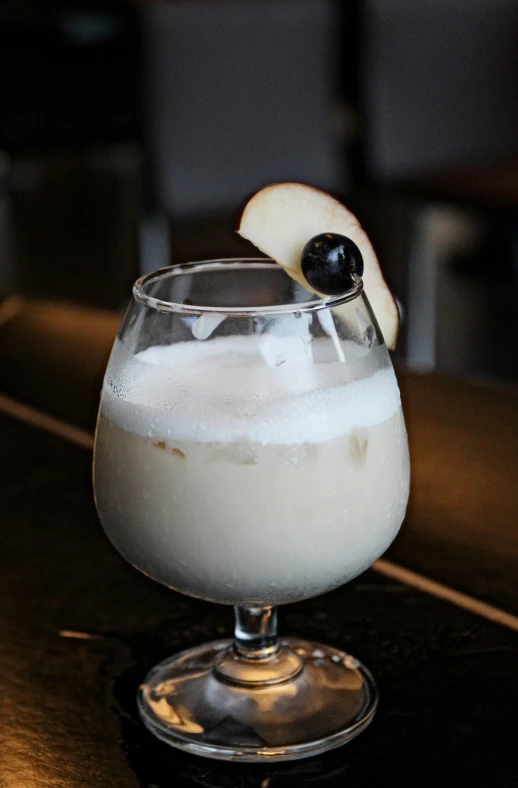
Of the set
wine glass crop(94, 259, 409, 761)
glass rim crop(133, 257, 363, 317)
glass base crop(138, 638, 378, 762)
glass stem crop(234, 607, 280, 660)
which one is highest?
glass rim crop(133, 257, 363, 317)

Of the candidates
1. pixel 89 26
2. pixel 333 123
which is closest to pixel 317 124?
pixel 333 123

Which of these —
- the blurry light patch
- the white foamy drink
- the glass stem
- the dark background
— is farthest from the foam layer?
the blurry light patch

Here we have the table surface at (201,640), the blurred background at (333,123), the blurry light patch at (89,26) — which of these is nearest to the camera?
the table surface at (201,640)

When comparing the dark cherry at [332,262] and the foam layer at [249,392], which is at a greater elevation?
the dark cherry at [332,262]

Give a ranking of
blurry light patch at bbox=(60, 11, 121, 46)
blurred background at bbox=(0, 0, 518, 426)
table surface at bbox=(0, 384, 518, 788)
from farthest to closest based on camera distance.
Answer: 1. blurry light patch at bbox=(60, 11, 121, 46)
2. blurred background at bbox=(0, 0, 518, 426)
3. table surface at bbox=(0, 384, 518, 788)

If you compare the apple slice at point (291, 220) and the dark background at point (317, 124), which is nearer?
the apple slice at point (291, 220)

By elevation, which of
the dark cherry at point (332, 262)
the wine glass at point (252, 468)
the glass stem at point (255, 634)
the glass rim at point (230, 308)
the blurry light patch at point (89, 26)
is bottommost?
the glass stem at point (255, 634)

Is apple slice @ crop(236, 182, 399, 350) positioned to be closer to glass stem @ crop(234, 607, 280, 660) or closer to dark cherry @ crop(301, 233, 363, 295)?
dark cherry @ crop(301, 233, 363, 295)

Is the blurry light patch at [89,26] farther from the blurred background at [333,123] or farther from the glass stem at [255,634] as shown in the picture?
the glass stem at [255,634]

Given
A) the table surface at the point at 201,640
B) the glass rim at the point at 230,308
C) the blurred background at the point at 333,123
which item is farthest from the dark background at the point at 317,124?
the glass rim at the point at 230,308

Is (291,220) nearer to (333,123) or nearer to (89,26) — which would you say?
(333,123)
